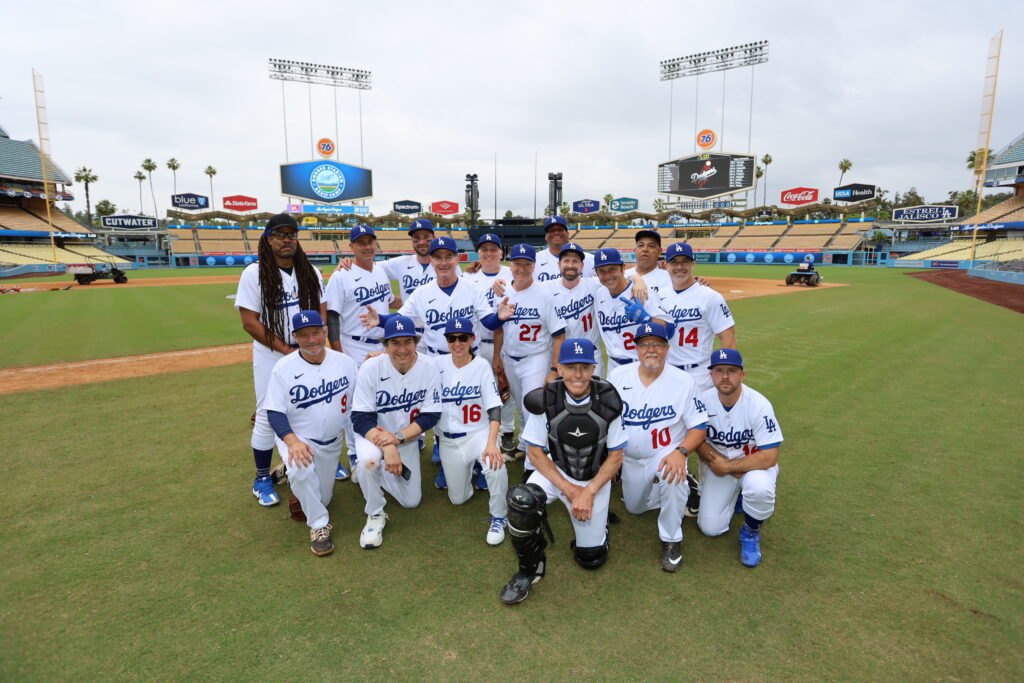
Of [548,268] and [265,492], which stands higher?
[548,268]

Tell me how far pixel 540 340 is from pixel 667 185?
230ft

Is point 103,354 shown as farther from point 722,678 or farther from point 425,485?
point 722,678

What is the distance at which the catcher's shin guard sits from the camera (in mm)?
3561

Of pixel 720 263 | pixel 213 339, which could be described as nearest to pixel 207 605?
pixel 213 339

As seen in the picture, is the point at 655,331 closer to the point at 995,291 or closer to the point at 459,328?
the point at 459,328

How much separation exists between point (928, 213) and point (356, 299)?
81405 millimetres

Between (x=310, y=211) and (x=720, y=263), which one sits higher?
(x=310, y=211)

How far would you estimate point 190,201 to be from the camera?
230 ft

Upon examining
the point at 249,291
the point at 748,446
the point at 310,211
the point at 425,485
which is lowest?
the point at 425,485

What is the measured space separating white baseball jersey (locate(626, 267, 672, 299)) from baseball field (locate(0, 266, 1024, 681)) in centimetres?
232

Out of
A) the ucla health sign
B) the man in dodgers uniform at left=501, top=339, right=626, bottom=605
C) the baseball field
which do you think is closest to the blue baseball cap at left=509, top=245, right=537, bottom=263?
the man in dodgers uniform at left=501, top=339, right=626, bottom=605

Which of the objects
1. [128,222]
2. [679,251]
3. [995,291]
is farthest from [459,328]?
[128,222]

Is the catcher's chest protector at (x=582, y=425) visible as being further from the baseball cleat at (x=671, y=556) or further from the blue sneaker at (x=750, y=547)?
the blue sneaker at (x=750, y=547)

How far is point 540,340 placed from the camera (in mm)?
5664
